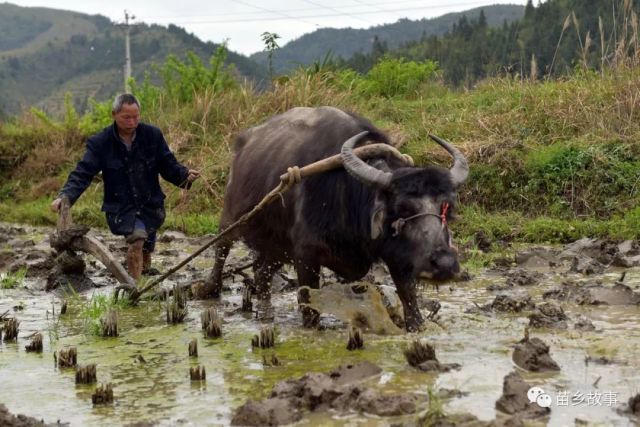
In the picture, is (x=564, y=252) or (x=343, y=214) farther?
(x=564, y=252)

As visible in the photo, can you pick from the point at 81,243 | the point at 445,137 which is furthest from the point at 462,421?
the point at 445,137

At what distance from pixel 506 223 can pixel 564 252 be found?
1.34 metres

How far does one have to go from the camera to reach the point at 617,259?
7.20 meters

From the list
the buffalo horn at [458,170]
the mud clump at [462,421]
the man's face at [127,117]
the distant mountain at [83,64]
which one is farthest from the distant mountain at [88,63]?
the mud clump at [462,421]

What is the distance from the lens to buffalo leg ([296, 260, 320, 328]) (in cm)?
541

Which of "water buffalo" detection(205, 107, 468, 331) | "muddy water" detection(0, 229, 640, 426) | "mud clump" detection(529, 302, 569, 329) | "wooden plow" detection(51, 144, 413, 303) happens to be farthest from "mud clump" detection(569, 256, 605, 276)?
"wooden plow" detection(51, 144, 413, 303)

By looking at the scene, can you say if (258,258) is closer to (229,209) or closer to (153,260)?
(229,209)

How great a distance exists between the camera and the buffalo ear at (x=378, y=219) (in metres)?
4.91

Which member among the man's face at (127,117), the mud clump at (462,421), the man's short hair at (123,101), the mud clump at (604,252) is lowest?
the mud clump at (462,421)

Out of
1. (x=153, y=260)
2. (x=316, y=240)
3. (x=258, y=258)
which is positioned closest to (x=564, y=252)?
(x=258, y=258)

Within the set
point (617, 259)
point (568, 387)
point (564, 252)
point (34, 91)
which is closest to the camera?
point (568, 387)

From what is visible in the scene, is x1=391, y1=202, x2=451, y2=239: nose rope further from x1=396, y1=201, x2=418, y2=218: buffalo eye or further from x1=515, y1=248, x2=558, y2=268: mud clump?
x1=515, y1=248, x2=558, y2=268: mud clump

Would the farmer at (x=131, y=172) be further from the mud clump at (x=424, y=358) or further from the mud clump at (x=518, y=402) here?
the mud clump at (x=518, y=402)

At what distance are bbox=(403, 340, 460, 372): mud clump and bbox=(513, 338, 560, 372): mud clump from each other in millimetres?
301
